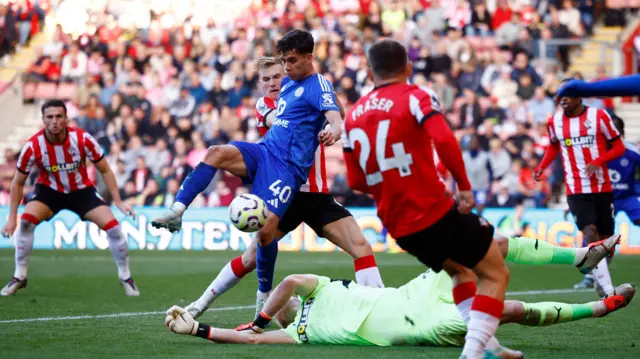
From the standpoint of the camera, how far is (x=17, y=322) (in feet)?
29.1

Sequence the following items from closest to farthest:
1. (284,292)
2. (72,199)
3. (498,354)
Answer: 1. (498,354)
2. (284,292)
3. (72,199)

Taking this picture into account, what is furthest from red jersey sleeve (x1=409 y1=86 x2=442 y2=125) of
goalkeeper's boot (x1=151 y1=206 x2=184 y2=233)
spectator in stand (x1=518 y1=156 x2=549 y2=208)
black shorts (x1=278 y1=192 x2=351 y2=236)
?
spectator in stand (x1=518 y1=156 x2=549 y2=208)

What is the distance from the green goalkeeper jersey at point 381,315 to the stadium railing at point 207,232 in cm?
1234

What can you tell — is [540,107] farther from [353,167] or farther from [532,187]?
[353,167]

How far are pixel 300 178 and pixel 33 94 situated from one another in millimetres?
19637

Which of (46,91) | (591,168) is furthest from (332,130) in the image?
(46,91)

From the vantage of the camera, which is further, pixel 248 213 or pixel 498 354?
pixel 248 213

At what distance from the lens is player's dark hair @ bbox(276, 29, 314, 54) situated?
8.27m

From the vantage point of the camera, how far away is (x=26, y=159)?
11703 millimetres

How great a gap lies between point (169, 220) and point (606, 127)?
5.88m

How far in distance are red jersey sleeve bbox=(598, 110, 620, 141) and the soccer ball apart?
207 inches

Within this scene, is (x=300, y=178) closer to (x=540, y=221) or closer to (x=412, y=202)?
(x=412, y=202)

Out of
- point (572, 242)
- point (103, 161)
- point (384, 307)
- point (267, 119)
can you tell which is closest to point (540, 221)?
point (572, 242)

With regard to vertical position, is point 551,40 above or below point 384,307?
above
